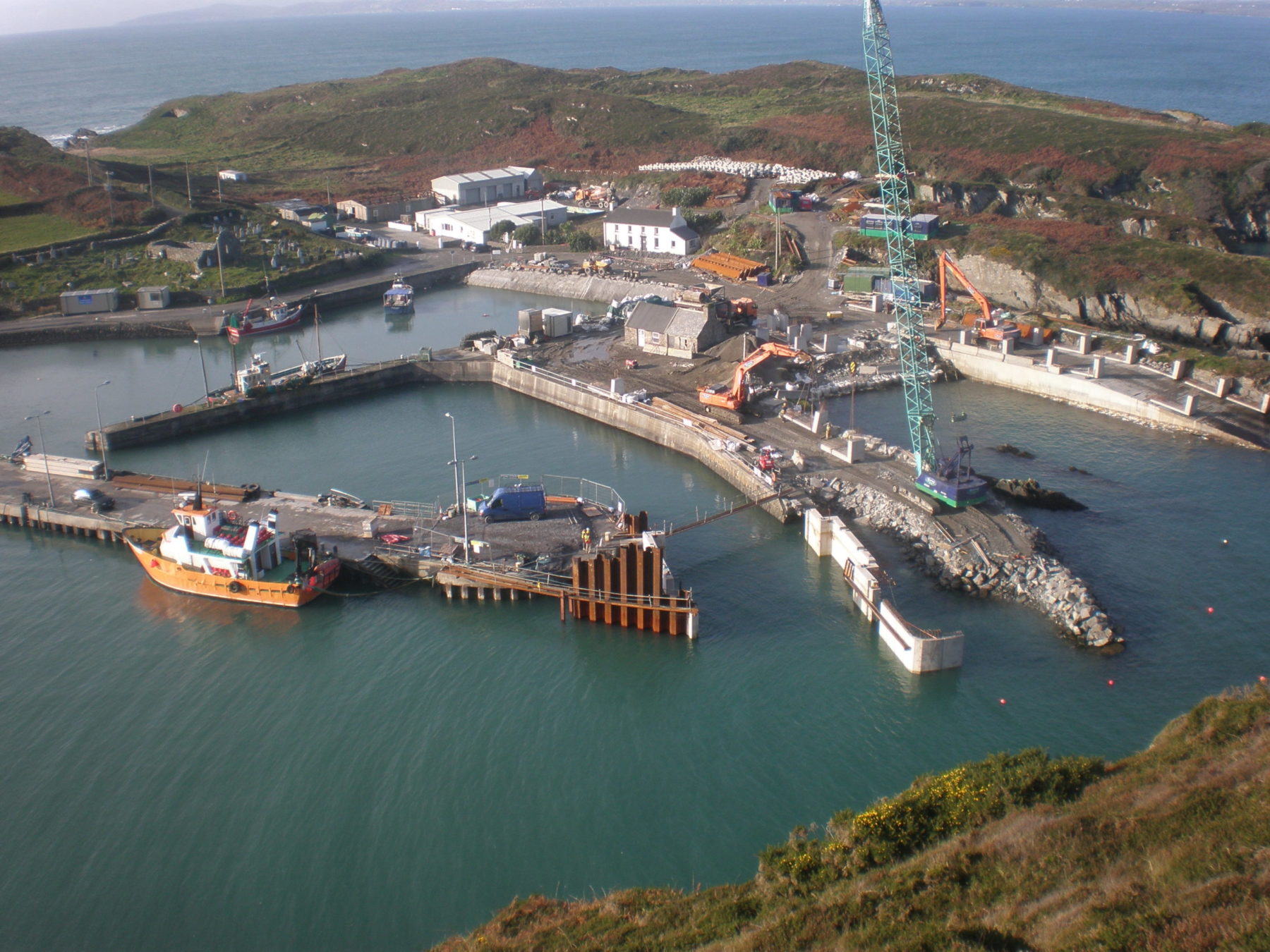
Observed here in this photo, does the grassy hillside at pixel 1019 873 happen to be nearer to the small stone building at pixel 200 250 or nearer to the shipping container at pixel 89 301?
the shipping container at pixel 89 301

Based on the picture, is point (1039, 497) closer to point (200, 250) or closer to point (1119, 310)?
point (1119, 310)

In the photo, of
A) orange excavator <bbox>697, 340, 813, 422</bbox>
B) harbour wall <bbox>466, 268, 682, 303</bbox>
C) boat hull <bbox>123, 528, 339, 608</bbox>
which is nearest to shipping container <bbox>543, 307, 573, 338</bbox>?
harbour wall <bbox>466, 268, 682, 303</bbox>

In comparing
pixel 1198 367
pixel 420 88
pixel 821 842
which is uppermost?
pixel 420 88

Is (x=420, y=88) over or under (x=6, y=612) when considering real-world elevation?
over

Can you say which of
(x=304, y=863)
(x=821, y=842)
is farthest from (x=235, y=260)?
(x=821, y=842)

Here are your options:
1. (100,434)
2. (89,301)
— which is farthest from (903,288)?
(89,301)

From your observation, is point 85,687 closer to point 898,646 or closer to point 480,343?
point 898,646
